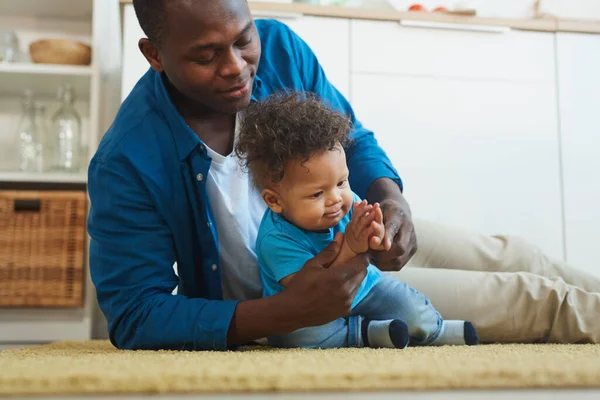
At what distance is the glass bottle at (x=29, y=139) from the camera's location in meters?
2.46

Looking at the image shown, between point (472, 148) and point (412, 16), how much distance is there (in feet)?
1.71

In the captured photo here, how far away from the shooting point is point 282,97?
121 cm

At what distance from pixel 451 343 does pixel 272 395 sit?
0.68m

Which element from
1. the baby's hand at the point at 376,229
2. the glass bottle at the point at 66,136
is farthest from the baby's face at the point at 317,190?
the glass bottle at the point at 66,136

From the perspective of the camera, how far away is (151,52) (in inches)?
48.1

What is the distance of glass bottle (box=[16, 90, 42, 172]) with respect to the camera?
2459 mm

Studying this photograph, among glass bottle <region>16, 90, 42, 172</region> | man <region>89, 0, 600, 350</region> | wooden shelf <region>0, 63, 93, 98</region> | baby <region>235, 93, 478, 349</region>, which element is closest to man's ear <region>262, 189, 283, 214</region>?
baby <region>235, 93, 478, 349</region>

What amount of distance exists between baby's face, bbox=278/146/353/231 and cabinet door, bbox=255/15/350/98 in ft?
4.37

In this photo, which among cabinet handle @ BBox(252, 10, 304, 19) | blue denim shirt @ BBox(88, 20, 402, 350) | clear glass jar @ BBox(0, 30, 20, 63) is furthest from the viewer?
clear glass jar @ BBox(0, 30, 20, 63)

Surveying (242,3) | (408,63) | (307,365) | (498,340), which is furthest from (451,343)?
(408,63)

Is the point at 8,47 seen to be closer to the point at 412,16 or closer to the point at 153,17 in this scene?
the point at 412,16

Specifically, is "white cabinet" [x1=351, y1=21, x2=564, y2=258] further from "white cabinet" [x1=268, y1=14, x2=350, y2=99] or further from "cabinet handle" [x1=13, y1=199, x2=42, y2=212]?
"cabinet handle" [x1=13, y1=199, x2=42, y2=212]

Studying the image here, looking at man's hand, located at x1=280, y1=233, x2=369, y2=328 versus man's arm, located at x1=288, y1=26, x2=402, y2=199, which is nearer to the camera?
man's hand, located at x1=280, y1=233, x2=369, y2=328

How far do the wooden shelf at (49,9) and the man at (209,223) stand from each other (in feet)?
4.73
